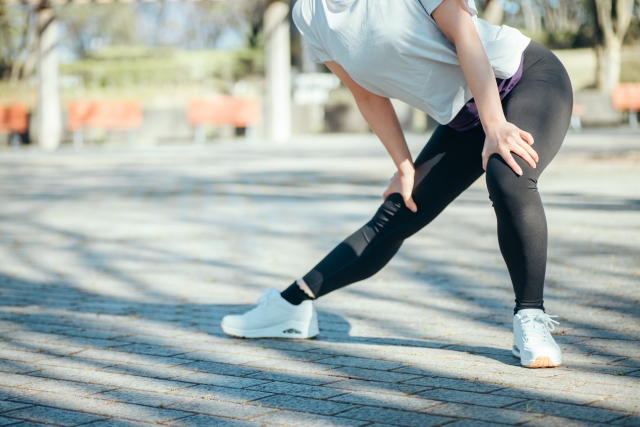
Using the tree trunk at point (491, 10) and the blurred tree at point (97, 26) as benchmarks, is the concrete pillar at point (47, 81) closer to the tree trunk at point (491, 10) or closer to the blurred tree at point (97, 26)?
the tree trunk at point (491, 10)

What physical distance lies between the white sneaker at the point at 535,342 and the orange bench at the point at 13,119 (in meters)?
20.3

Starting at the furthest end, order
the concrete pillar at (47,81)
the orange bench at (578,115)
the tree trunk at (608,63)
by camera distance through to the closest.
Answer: the tree trunk at (608,63) → the orange bench at (578,115) → the concrete pillar at (47,81)

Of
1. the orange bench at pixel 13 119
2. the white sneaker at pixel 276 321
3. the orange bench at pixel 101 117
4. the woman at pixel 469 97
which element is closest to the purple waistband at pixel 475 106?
the woman at pixel 469 97

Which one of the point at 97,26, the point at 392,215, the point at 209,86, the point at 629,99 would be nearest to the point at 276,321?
the point at 392,215

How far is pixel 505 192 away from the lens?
257 centimetres

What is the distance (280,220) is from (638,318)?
13.5 ft

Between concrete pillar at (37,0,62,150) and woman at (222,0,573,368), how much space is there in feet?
60.8

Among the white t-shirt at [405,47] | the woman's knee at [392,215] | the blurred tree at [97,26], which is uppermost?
the blurred tree at [97,26]

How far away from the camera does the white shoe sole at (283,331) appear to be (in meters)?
3.26

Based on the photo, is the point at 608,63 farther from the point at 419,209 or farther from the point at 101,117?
the point at 419,209

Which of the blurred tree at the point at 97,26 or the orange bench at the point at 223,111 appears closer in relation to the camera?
the orange bench at the point at 223,111

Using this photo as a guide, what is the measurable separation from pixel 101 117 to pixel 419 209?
748 inches

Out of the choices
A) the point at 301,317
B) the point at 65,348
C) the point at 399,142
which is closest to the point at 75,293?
the point at 65,348

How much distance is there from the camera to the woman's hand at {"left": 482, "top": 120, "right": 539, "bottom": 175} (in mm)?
2535
